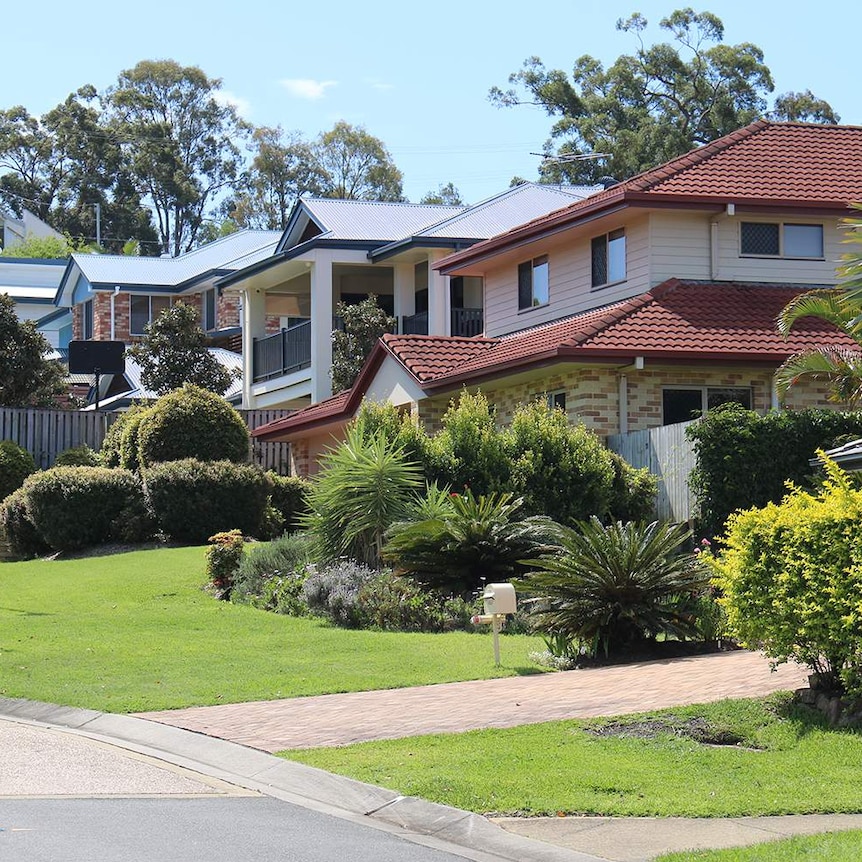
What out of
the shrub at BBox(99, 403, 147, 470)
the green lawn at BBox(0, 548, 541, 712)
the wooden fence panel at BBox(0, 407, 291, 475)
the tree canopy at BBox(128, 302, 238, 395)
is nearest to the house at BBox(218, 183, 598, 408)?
the tree canopy at BBox(128, 302, 238, 395)

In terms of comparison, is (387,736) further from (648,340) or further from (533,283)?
(533,283)

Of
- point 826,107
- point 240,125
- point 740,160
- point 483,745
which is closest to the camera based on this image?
point 483,745

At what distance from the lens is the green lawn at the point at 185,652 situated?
44.9ft

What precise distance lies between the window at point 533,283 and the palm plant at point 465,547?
11.8m

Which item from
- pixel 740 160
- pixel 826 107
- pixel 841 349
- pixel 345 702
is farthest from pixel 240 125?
pixel 345 702

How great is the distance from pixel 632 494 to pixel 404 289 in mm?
18476

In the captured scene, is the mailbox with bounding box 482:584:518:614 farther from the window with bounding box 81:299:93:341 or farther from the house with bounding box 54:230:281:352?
the window with bounding box 81:299:93:341

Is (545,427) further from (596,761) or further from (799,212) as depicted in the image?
(596,761)

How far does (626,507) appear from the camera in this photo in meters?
22.3

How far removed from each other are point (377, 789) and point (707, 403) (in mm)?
16509

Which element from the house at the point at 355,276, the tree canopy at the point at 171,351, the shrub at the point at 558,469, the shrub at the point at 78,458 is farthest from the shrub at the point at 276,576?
the tree canopy at the point at 171,351

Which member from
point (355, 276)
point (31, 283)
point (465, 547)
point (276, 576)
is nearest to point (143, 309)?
point (355, 276)

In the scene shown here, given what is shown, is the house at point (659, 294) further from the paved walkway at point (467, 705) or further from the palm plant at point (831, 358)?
the paved walkway at point (467, 705)

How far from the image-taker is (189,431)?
2905 centimetres
